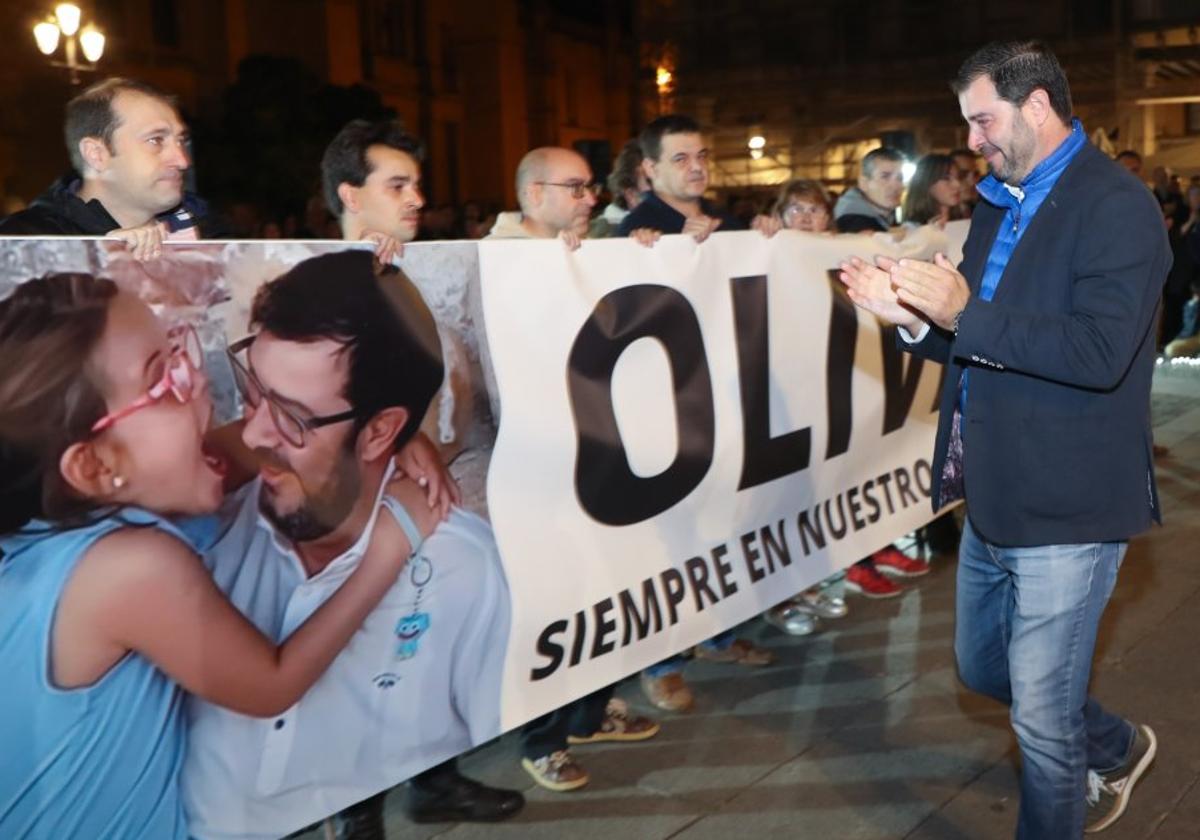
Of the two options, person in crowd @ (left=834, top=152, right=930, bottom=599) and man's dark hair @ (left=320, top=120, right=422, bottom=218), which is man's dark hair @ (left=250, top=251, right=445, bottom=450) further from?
person in crowd @ (left=834, top=152, right=930, bottom=599)

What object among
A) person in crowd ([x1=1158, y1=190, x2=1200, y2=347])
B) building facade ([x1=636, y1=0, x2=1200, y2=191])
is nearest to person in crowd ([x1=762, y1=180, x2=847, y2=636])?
person in crowd ([x1=1158, y1=190, x2=1200, y2=347])

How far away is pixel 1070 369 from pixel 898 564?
10.8 feet

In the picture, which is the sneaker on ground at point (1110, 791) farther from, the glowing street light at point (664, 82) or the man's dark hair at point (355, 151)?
the glowing street light at point (664, 82)

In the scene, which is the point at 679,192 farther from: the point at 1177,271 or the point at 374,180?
the point at 1177,271

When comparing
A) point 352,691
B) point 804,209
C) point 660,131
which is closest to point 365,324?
point 352,691

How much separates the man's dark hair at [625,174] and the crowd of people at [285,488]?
309cm

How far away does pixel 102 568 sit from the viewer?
2.58 meters

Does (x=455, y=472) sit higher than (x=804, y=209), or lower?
lower

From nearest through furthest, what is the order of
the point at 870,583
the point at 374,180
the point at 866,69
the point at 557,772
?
the point at 557,772
the point at 374,180
the point at 870,583
the point at 866,69

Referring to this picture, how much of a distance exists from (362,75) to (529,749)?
32619 millimetres

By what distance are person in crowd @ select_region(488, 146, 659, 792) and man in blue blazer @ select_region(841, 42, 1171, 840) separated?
1.30m

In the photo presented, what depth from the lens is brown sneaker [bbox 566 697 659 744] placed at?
4.04 m

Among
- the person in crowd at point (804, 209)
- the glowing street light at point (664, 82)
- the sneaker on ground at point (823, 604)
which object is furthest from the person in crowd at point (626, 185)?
the glowing street light at point (664, 82)

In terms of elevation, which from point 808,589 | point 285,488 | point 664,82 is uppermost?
point 664,82
